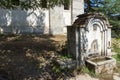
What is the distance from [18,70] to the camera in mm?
8477

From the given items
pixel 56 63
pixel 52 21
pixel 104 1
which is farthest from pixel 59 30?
pixel 56 63

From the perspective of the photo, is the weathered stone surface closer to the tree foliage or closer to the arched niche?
the arched niche

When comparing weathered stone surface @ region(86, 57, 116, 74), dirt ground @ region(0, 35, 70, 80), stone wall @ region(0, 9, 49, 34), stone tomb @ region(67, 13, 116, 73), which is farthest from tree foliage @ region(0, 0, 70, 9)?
stone wall @ region(0, 9, 49, 34)

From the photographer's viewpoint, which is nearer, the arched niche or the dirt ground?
the dirt ground

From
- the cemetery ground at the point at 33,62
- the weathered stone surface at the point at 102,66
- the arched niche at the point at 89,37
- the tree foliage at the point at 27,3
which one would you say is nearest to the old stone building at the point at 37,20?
the cemetery ground at the point at 33,62

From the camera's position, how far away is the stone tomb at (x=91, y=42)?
934cm

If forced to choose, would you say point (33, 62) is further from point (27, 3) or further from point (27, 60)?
point (27, 3)

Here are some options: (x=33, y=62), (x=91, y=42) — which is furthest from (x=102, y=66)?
(x=33, y=62)

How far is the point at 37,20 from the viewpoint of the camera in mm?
15336

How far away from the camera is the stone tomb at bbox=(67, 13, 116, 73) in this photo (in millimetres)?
9336

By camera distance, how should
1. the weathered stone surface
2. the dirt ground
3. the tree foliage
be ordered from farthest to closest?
the weathered stone surface, the dirt ground, the tree foliage

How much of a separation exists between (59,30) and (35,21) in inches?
92.4

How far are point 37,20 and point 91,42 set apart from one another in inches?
263

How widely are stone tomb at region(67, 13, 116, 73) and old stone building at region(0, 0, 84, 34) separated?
5820 millimetres
